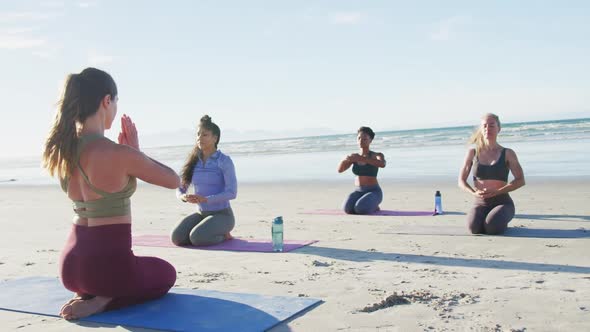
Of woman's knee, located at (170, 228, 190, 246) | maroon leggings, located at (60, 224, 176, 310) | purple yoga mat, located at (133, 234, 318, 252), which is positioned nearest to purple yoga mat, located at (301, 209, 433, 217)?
purple yoga mat, located at (133, 234, 318, 252)

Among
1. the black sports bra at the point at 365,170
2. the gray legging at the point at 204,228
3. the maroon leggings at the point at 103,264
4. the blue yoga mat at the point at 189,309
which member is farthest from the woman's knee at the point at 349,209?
the maroon leggings at the point at 103,264

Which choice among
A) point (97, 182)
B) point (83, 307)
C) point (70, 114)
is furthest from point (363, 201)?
point (70, 114)

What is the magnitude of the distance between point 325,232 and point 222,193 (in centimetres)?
155

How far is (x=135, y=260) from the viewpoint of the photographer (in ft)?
13.5

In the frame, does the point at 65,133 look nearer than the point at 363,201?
Yes

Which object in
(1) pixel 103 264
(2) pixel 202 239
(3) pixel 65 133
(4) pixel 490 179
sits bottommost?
(2) pixel 202 239

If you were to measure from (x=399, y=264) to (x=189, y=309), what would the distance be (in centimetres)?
208

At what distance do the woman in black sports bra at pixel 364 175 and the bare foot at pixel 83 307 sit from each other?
17.7 feet

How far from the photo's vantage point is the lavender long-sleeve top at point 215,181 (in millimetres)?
6812

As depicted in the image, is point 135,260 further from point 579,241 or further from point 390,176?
point 390,176

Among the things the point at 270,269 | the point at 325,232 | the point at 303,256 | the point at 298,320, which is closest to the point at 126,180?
the point at 298,320

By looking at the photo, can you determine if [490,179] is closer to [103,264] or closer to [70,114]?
[103,264]

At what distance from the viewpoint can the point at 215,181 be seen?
273 inches

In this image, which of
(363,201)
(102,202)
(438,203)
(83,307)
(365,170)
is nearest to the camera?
(102,202)
